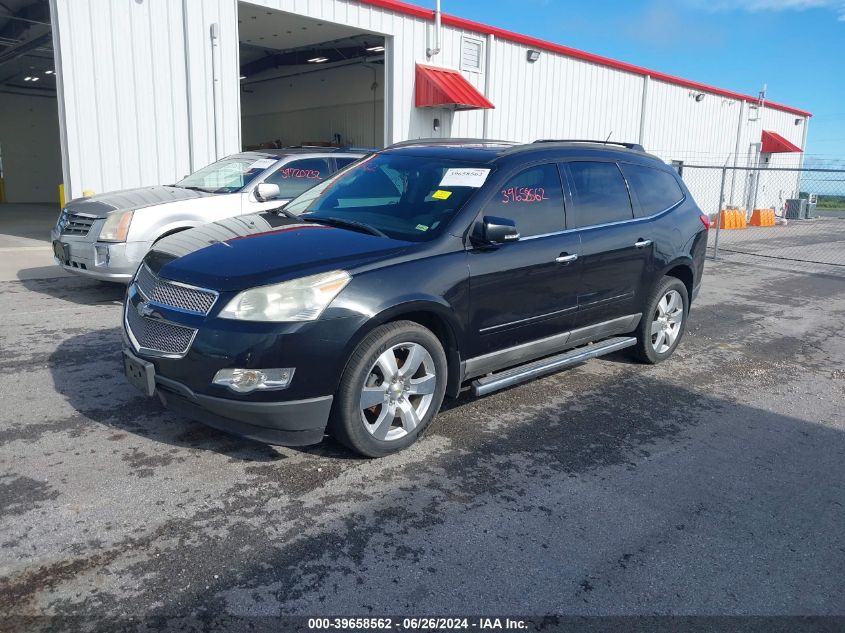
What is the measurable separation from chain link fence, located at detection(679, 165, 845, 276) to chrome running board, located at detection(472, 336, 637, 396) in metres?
8.51

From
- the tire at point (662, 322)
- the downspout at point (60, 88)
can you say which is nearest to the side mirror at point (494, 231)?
the tire at point (662, 322)

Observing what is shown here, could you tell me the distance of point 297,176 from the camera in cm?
881

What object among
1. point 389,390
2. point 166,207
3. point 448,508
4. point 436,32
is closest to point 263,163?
point 166,207

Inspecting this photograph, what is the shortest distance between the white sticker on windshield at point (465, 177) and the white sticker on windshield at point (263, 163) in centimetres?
469

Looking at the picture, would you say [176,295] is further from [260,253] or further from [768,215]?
[768,215]

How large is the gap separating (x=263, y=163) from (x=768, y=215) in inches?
859

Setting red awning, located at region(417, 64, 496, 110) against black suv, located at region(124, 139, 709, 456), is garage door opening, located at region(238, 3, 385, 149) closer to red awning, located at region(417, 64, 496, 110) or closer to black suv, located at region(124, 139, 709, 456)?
red awning, located at region(417, 64, 496, 110)

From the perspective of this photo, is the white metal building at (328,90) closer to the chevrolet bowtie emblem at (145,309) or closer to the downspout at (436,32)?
the downspout at (436,32)

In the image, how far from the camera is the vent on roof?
16.8 m

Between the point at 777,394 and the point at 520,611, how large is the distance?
3824 mm

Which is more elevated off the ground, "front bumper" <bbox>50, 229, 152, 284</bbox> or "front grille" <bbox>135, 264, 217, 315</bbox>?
"front grille" <bbox>135, 264, 217, 315</bbox>

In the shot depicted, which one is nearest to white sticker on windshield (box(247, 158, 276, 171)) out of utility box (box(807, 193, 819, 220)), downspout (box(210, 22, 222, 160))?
downspout (box(210, 22, 222, 160))

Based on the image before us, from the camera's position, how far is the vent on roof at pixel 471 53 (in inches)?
661

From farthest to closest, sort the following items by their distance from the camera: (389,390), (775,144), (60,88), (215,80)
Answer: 1. (775,144)
2. (215,80)
3. (60,88)
4. (389,390)
